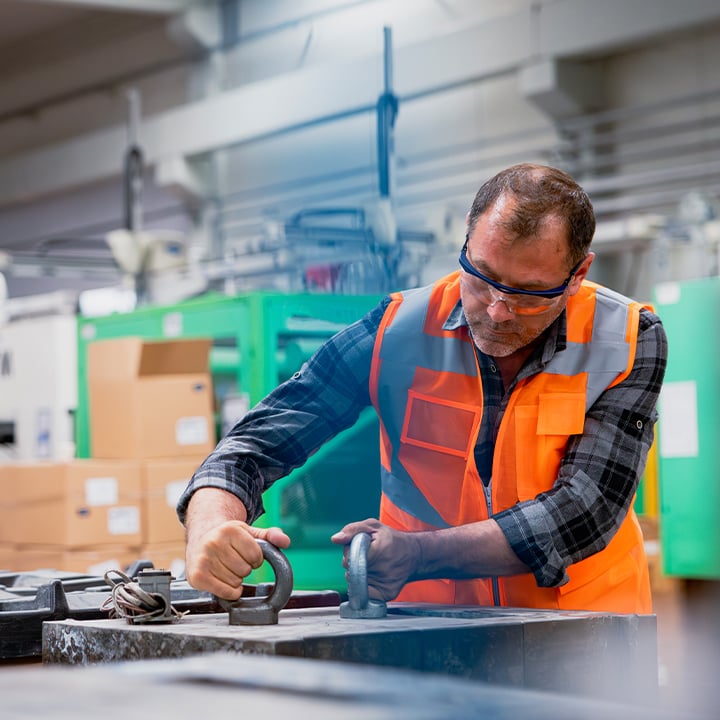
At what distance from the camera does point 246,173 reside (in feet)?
26.0

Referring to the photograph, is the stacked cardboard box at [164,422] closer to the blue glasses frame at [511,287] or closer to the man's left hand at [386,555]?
the blue glasses frame at [511,287]

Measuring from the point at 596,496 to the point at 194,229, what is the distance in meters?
6.92

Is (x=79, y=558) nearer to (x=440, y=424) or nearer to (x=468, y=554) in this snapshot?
(x=440, y=424)

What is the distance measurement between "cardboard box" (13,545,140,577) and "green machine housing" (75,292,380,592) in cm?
64

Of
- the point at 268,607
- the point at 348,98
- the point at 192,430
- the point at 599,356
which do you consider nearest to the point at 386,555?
the point at 268,607

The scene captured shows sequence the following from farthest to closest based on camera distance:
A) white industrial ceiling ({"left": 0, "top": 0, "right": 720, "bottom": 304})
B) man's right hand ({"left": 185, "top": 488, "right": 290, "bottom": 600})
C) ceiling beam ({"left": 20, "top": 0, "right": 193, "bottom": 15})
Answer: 1. ceiling beam ({"left": 20, "top": 0, "right": 193, "bottom": 15})
2. white industrial ceiling ({"left": 0, "top": 0, "right": 720, "bottom": 304})
3. man's right hand ({"left": 185, "top": 488, "right": 290, "bottom": 600})

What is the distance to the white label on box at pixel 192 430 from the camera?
4023mm

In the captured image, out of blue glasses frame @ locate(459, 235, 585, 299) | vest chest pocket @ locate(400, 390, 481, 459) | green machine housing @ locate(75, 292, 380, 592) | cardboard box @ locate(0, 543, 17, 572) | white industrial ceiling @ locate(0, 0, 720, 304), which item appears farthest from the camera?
white industrial ceiling @ locate(0, 0, 720, 304)

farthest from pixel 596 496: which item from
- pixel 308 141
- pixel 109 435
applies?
pixel 308 141

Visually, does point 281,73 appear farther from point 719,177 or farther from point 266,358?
point 266,358

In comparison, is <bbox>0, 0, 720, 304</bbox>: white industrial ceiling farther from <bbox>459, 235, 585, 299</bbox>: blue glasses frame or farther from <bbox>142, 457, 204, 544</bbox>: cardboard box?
<bbox>459, 235, 585, 299</bbox>: blue glasses frame

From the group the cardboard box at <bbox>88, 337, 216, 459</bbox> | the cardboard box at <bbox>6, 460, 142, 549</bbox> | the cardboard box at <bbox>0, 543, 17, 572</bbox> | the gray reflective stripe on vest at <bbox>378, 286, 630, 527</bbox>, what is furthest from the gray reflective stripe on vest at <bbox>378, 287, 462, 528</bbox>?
the cardboard box at <bbox>0, 543, 17, 572</bbox>

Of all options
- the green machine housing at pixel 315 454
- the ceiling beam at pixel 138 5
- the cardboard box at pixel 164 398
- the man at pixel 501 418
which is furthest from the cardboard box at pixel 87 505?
the ceiling beam at pixel 138 5

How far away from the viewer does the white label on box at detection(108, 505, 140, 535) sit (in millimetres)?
4000
